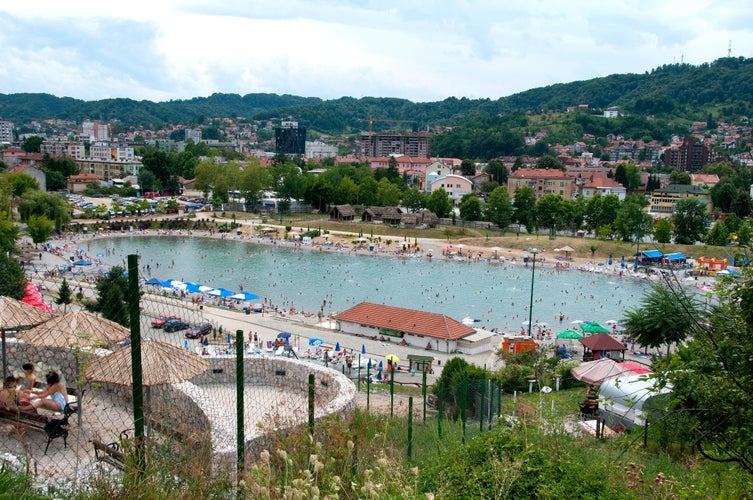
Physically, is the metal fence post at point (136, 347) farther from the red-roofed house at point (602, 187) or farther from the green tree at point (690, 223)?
the red-roofed house at point (602, 187)

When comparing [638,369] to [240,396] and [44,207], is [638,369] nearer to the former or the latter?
[240,396]

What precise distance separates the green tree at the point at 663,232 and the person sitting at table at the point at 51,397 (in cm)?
4823

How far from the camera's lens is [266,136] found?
194750 millimetres

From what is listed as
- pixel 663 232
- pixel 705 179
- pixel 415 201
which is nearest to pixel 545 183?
pixel 415 201

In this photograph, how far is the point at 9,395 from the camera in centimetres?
524

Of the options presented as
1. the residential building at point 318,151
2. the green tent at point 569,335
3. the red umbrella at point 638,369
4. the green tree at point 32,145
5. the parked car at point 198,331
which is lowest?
the green tent at point 569,335

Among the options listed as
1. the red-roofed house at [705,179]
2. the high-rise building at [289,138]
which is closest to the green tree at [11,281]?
the red-roofed house at [705,179]

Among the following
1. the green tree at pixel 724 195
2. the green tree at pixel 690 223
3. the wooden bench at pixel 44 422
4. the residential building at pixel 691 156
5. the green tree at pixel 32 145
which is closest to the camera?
the wooden bench at pixel 44 422

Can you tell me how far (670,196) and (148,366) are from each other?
6804cm

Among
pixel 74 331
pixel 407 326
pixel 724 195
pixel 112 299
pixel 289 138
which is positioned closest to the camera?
pixel 74 331

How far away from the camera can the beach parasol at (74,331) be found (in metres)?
6.49

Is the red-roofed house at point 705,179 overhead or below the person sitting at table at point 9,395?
overhead

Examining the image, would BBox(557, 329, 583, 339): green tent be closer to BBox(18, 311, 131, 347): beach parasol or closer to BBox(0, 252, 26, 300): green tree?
BBox(0, 252, 26, 300): green tree

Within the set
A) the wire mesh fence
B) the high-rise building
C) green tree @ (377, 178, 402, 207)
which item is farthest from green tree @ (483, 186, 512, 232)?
the high-rise building
